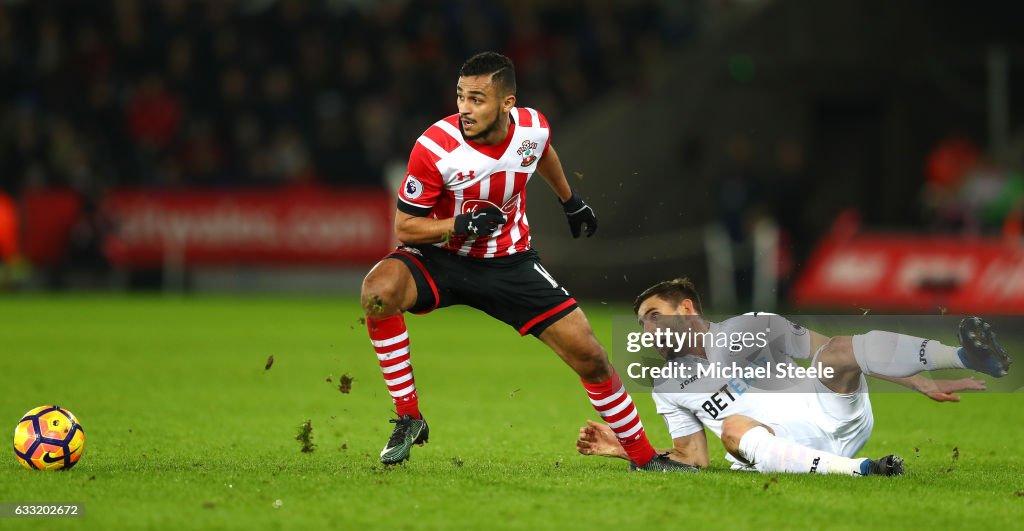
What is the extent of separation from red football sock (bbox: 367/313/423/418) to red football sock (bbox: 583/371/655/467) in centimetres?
90

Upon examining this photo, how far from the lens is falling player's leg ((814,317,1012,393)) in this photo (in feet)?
20.8

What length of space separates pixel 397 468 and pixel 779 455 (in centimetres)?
188

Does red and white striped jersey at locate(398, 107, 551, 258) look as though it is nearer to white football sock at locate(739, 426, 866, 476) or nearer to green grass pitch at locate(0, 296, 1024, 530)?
green grass pitch at locate(0, 296, 1024, 530)

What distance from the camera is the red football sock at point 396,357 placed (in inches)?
270

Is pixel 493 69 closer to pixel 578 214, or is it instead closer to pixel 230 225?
pixel 578 214

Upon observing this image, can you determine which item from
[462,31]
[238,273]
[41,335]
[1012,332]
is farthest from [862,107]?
[41,335]

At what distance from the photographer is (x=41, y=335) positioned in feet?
47.7

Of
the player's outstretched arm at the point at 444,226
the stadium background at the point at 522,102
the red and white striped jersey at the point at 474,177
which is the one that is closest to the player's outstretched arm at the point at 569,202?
the red and white striped jersey at the point at 474,177

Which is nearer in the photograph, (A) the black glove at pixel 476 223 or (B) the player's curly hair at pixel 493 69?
(A) the black glove at pixel 476 223

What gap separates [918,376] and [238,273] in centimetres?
1590

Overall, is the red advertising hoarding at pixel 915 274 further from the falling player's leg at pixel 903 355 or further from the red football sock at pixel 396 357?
the red football sock at pixel 396 357

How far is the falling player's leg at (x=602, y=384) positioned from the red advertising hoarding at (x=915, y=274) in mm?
7937

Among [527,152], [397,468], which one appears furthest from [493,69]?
[397,468]

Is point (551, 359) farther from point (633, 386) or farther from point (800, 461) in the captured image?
point (800, 461)
